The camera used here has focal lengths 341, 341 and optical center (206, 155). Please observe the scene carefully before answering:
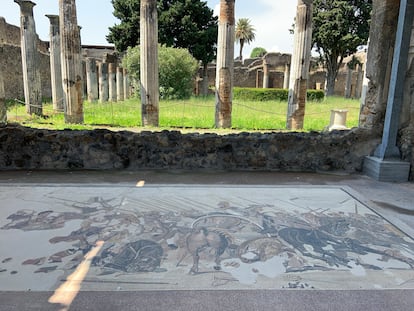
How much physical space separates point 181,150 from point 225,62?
6.82 meters

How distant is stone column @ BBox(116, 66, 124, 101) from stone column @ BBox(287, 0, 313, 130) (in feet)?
55.7

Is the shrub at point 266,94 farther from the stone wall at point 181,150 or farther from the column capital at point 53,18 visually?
the stone wall at point 181,150

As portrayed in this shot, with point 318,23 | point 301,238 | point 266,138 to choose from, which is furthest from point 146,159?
point 318,23

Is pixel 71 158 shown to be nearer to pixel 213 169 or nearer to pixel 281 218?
pixel 213 169

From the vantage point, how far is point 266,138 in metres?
5.26

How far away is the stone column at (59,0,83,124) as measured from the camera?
1121cm

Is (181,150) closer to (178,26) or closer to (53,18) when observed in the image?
(53,18)

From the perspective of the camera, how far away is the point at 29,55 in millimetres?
13453

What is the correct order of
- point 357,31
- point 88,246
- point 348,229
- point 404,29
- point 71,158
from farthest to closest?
point 357,31 → point 71,158 → point 404,29 → point 348,229 → point 88,246

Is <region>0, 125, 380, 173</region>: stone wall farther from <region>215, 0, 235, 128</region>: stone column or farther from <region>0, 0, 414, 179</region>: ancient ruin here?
<region>215, 0, 235, 128</region>: stone column

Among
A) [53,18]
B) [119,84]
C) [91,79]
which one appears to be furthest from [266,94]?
[53,18]

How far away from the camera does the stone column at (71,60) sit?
11.2 m

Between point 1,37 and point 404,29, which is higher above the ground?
point 1,37

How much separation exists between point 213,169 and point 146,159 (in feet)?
3.37
